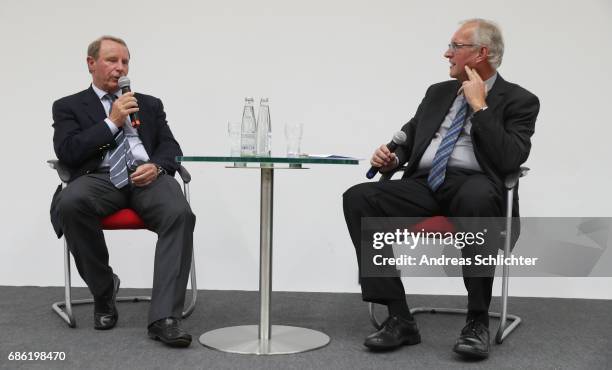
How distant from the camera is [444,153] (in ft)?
9.64

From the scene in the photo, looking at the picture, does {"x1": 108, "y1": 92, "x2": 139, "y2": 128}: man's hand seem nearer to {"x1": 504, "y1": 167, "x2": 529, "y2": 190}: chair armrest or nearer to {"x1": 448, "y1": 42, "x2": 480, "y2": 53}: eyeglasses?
{"x1": 448, "y1": 42, "x2": 480, "y2": 53}: eyeglasses

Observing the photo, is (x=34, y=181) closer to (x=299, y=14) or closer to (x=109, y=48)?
(x=109, y=48)

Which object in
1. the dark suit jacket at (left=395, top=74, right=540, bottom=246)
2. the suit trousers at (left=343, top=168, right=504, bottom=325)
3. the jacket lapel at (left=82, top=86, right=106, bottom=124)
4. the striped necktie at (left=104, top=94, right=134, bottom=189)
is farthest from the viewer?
the jacket lapel at (left=82, top=86, right=106, bottom=124)

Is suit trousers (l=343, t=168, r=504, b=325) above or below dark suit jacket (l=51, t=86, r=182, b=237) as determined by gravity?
below

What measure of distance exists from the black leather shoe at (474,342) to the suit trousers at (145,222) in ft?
3.39

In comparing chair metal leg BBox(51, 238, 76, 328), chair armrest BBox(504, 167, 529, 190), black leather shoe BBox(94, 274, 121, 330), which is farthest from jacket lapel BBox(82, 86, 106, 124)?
chair armrest BBox(504, 167, 529, 190)

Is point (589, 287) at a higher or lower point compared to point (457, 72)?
lower

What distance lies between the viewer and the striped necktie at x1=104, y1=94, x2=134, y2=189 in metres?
3.09

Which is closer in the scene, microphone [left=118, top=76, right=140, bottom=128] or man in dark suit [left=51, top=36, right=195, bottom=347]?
man in dark suit [left=51, top=36, right=195, bottom=347]

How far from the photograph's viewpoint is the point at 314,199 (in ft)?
13.5

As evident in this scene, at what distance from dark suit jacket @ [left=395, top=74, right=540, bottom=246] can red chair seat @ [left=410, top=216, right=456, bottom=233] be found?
24 cm

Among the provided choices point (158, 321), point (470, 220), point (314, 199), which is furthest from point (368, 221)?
point (314, 199)

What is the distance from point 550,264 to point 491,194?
161cm

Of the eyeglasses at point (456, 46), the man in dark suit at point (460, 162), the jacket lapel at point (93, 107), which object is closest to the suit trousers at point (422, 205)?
the man in dark suit at point (460, 162)
